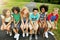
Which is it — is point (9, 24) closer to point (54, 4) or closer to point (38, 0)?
→ point (38, 0)

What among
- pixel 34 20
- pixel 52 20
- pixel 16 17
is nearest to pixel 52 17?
pixel 52 20

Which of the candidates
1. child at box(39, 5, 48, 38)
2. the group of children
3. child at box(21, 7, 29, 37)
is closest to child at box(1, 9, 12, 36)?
the group of children

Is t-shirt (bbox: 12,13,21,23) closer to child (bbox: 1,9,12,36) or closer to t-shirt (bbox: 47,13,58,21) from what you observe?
child (bbox: 1,9,12,36)

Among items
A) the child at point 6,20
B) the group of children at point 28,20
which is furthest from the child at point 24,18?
the child at point 6,20

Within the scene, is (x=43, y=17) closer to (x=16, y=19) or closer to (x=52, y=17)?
(x=52, y=17)

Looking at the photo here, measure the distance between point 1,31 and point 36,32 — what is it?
1.10 feet

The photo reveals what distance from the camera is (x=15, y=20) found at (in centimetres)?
170

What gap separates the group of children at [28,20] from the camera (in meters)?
1.68

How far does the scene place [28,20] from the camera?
67.3 inches

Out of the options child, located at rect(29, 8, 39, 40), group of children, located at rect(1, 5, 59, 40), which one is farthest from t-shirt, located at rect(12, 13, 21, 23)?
child, located at rect(29, 8, 39, 40)

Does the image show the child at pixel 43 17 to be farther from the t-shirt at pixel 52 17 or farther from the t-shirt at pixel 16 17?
the t-shirt at pixel 16 17

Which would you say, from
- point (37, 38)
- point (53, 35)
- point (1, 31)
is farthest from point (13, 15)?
point (53, 35)

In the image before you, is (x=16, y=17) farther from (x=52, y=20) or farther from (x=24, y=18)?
(x=52, y=20)

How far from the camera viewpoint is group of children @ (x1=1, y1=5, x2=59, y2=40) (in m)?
1.68
